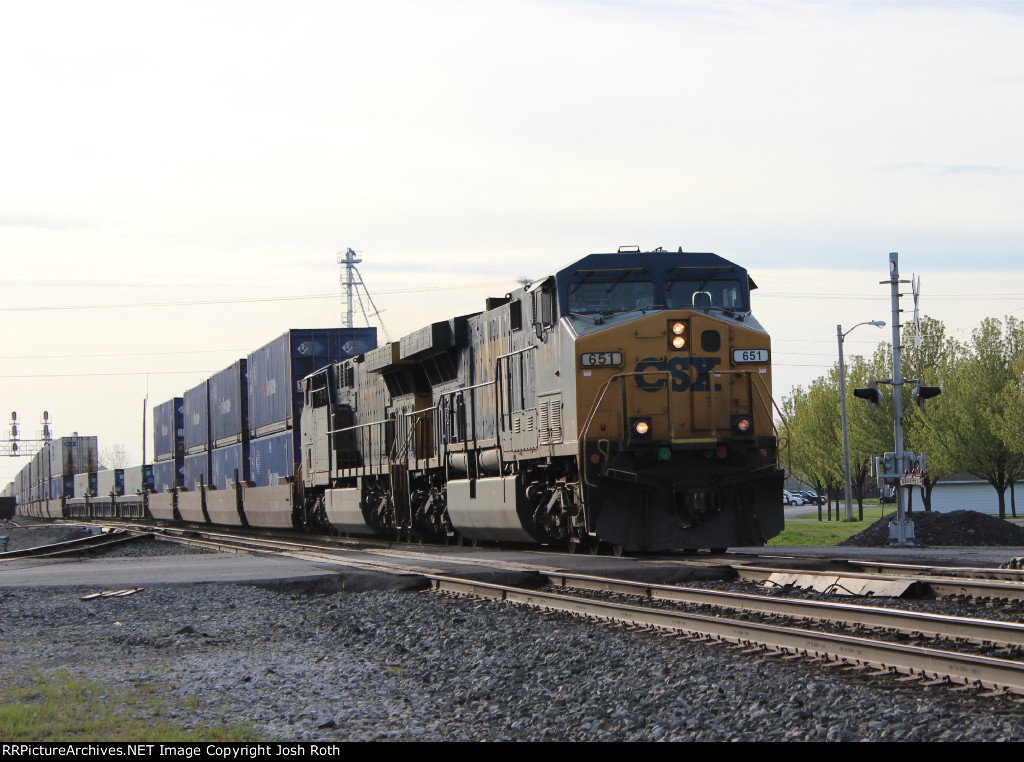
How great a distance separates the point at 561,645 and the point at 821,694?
8.21 feet

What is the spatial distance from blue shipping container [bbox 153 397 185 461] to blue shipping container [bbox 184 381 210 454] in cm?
139

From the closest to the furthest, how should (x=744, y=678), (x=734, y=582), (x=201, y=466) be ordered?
(x=744, y=678), (x=734, y=582), (x=201, y=466)

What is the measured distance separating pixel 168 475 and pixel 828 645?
42.8 metres

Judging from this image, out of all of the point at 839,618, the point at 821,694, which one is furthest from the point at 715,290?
the point at 821,694

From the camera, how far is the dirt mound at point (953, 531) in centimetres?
2097

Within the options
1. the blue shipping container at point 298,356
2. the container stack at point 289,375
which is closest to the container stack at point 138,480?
the container stack at point 289,375

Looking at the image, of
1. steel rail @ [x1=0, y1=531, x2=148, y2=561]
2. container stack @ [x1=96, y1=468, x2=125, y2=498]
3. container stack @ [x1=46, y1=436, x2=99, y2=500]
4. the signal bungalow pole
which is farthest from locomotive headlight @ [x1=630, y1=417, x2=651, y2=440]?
container stack @ [x1=46, y1=436, x2=99, y2=500]

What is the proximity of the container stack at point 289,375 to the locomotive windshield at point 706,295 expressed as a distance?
50.1 ft

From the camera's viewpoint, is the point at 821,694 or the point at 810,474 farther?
the point at 810,474

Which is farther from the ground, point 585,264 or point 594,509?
point 585,264

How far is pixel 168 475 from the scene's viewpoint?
46.9 m

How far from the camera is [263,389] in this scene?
32031 mm
